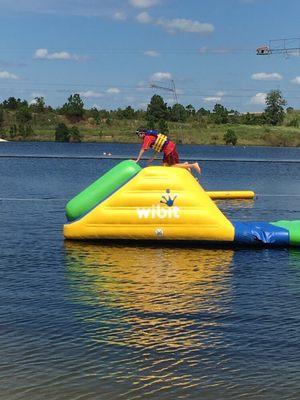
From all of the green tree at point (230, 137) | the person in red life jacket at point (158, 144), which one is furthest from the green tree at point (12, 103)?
the person in red life jacket at point (158, 144)

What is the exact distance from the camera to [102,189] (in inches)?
593

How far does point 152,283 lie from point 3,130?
141130mm

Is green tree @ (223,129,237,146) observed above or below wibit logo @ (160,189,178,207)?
above

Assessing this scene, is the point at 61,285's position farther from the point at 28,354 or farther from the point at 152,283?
the point at 28,354

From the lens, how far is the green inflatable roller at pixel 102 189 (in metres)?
14.9

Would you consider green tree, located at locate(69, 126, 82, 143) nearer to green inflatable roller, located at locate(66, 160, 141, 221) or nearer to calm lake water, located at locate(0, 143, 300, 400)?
green inflatable roller, located at locate(66, 160, 141, 221)

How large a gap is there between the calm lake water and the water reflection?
18mm

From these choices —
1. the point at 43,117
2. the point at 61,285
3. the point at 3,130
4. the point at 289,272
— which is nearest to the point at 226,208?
the point at 289,272

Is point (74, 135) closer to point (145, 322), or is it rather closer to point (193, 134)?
point (193, 134)

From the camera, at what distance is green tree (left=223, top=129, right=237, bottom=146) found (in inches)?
5256

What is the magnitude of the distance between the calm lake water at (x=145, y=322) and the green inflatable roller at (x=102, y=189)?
2.48 feet

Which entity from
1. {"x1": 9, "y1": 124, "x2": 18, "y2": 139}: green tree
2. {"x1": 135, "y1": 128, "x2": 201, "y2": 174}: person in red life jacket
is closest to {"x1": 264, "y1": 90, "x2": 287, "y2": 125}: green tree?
{"x1": 9, "y1": 124, "x2": 18, "y2": 139}: green tree

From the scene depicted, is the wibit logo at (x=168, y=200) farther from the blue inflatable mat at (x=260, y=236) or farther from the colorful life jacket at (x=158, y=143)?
the colorful life jacket at (x=158, y=143)

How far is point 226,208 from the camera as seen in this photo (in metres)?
22.4
